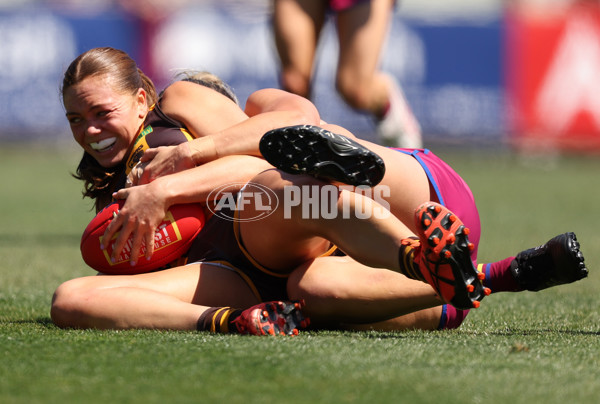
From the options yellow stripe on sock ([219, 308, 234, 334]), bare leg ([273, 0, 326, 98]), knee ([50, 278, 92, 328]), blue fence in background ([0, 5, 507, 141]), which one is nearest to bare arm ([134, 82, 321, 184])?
knee ([50, 278, 92, 328])

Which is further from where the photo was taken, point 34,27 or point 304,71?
point 34,27

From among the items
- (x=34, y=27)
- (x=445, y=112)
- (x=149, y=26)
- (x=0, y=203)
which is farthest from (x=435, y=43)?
(x=0, y=203)

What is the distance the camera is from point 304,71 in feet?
16.3

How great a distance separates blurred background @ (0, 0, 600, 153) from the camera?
14078mm

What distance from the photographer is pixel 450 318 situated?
290cm

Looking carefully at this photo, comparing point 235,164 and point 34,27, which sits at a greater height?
point 235,164

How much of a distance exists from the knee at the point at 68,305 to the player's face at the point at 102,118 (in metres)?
0.49

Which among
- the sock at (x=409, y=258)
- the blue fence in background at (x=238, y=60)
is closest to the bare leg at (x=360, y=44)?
the sock at (x=409, y=258)

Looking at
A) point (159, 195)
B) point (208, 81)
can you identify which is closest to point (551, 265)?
point (159, 195)

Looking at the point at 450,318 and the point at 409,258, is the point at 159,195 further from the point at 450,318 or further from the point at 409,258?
the point at 450,318

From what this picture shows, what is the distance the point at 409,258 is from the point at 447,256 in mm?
149

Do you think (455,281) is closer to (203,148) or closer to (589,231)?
(203,148)

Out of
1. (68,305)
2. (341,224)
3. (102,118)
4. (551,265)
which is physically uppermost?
(102,118)

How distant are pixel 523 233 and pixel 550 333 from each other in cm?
355
